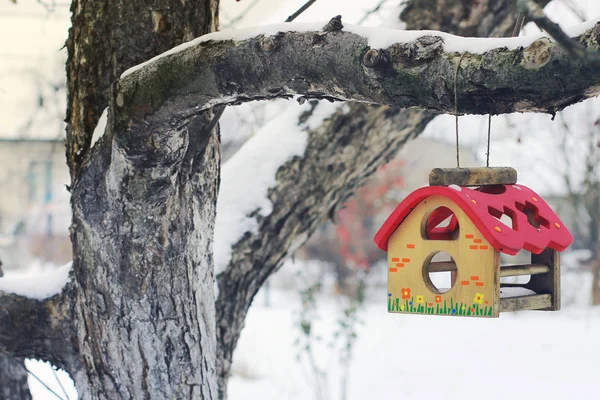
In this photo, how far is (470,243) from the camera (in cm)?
144

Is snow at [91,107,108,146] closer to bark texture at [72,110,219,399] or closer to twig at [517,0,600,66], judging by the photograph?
bark texture at [72,110,219,399]

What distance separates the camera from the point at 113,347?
Answer: 5.67ft

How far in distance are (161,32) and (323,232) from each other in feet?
28.2

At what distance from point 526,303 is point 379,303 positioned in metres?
8.42

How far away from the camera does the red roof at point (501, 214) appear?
4.50ft

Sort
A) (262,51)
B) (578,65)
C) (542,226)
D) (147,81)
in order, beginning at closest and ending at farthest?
(578,65)
(262,51)
(147,81)
(542,226)

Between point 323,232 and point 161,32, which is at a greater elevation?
point 323,232

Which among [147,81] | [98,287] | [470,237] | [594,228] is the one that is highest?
[594,228]

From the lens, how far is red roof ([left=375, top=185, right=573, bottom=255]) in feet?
4.50

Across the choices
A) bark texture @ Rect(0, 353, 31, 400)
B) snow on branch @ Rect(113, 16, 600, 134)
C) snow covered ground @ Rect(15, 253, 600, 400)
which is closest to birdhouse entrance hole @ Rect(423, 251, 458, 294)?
snow on branch @ Rect(113, 16, 600, 134)

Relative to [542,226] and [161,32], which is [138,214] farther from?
[542,226]

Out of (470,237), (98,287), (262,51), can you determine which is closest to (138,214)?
(98,287)

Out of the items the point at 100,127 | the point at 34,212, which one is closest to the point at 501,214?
the point at 100,127

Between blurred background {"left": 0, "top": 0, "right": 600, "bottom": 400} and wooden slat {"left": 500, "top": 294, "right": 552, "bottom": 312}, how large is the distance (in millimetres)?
2127
